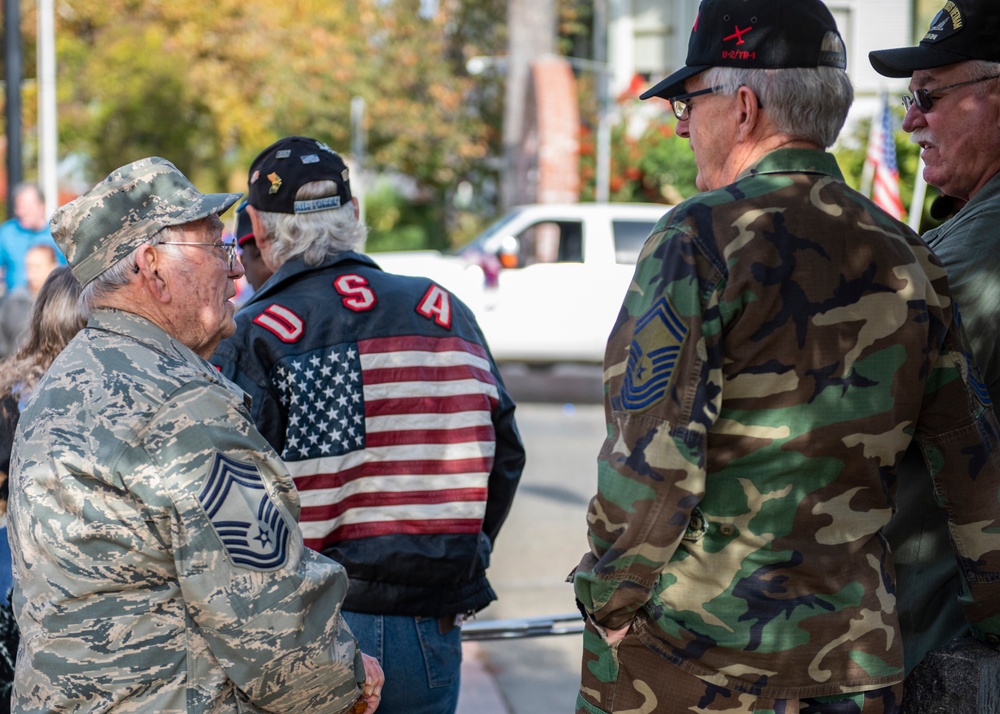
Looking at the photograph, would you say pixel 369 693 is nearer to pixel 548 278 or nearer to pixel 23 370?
pixel 23 370

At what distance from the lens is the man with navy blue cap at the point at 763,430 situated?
1.96 m

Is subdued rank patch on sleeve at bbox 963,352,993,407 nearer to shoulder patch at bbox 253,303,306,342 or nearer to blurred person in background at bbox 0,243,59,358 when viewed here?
shoulder patch at bbox 253,303,306,342

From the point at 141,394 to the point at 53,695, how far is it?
544 mm

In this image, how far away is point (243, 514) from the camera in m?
1.95

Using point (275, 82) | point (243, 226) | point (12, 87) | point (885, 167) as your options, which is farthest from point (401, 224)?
point (243, 226)

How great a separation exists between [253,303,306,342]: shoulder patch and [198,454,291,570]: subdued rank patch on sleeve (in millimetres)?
780

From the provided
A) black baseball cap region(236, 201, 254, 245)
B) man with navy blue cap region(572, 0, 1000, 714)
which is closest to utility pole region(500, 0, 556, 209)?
black baseball cap region(236, 201, 254, 245)

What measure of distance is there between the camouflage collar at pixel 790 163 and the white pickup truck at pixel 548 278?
12265 mm

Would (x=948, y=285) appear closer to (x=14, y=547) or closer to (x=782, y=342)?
(x=782, y=342)

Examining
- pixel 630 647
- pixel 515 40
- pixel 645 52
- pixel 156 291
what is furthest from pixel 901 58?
pixel 645 52

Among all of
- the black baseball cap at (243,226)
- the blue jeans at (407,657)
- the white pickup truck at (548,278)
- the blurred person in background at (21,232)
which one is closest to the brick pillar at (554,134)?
the white pickup truck at (548,278)

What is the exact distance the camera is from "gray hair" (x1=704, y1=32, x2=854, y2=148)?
6.83 ft

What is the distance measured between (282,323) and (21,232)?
28.0 ft

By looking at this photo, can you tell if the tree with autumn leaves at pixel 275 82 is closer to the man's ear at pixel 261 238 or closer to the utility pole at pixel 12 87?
the utility pole at pixel 12 87
